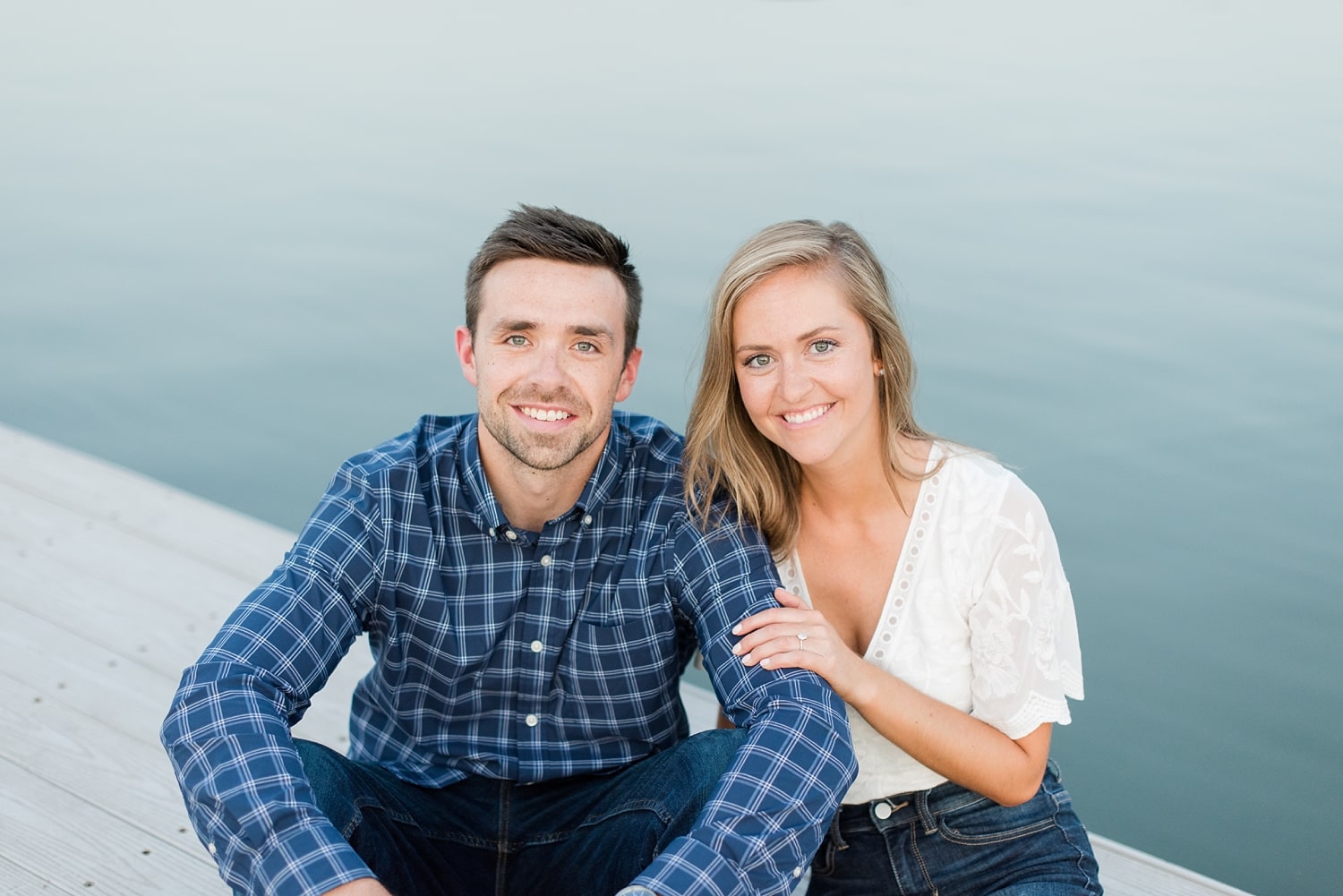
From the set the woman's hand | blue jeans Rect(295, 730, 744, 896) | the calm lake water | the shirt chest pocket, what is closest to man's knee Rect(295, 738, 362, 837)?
blue jeans Rect(295, 730, 744, 896)

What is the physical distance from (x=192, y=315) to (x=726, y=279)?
461cm

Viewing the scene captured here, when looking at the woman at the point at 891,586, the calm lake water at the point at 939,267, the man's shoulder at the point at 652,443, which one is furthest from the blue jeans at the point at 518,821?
the calm lake water at the point at 939,267

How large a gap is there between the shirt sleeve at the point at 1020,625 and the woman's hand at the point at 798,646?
0.21 metres

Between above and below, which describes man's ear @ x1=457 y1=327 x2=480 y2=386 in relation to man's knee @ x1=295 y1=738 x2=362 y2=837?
above

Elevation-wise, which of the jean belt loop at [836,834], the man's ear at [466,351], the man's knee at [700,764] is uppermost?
the man's ear at [466,351]

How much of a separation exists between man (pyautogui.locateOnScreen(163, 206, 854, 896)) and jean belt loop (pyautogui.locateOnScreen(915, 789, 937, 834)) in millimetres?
328

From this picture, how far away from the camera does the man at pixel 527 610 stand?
6.39ft

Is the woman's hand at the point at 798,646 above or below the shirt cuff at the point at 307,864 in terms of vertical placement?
above

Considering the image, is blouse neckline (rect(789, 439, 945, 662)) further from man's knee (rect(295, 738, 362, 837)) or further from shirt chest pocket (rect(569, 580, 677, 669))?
man's knee (rect(295, 738, 362, 837))

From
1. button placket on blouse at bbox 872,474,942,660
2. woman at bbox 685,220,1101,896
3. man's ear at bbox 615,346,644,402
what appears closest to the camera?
woman at bbox 685,220,1101,896

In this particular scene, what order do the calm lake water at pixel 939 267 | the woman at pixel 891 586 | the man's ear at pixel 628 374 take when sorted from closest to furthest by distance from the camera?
the woman at pixel 891 586, the man's ear at pixel 628 374, the calm lake water at pixel 939 267

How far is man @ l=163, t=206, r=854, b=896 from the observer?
1947 mm

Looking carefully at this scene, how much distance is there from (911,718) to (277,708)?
94cm

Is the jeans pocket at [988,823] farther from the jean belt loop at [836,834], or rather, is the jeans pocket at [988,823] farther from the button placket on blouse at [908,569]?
the button placket on blouse at [908,569]
